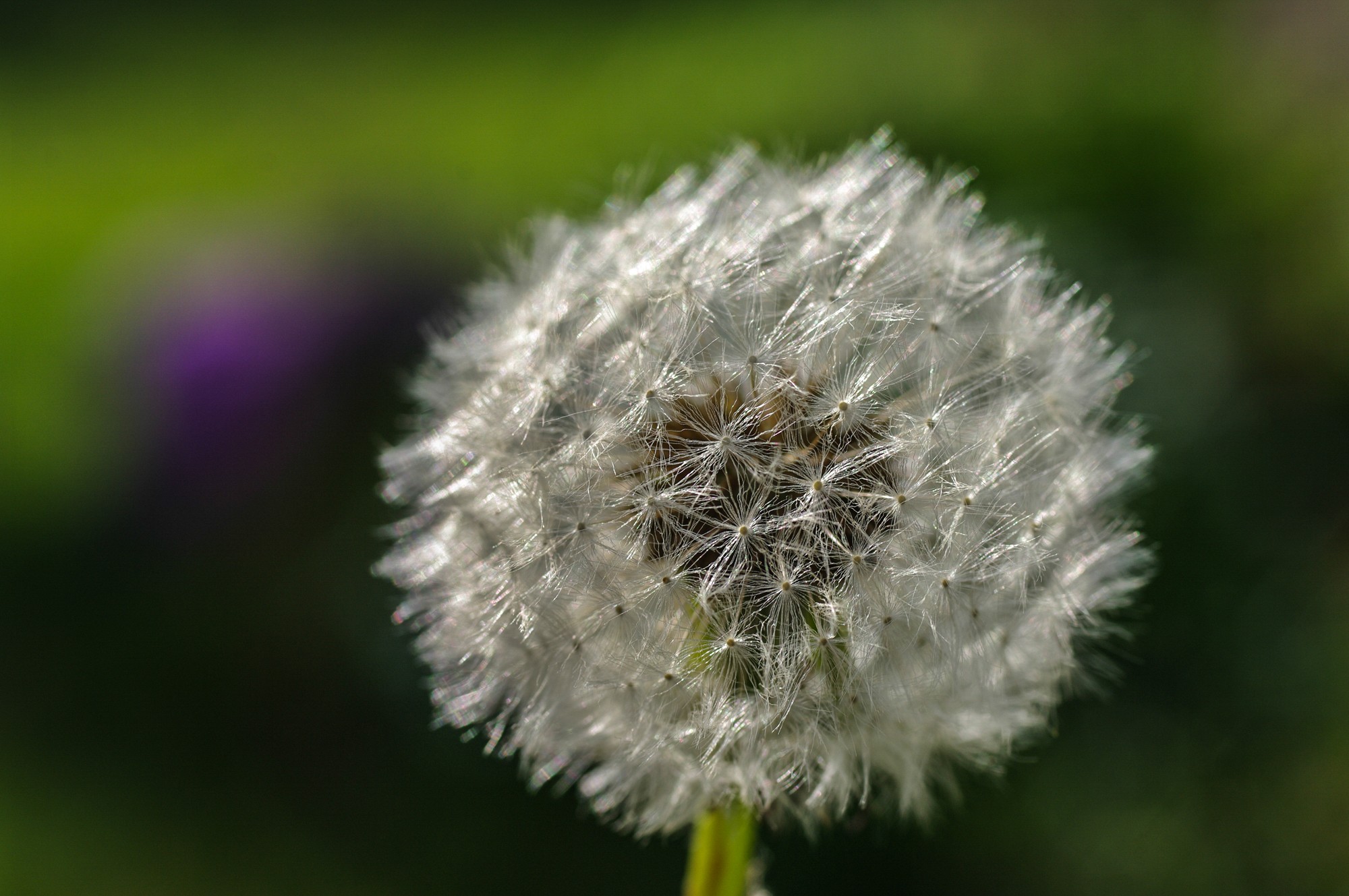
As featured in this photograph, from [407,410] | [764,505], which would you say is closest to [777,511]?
[764,505]

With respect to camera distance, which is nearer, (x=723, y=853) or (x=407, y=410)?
(x=723, y=853)

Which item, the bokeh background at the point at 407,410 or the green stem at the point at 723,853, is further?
the bokeh background at the point at 407,410

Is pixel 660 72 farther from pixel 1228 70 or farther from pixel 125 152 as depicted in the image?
pixel 125 152

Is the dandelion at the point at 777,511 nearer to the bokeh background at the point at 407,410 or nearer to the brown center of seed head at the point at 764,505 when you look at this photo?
the brown center of seed head at the point at 764,505

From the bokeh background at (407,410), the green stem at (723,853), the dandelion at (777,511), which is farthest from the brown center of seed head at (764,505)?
the bokeh background at (407,410)

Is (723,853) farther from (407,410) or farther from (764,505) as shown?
(407,410)

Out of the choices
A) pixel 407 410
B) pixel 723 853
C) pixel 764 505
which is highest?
pixel 407 410
